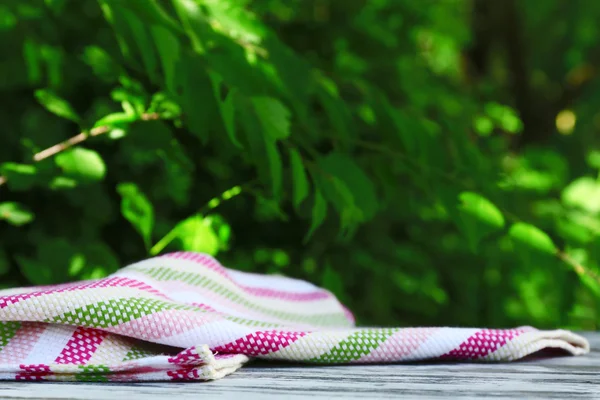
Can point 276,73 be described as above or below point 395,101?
below

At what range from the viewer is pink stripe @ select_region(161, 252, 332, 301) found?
2.52ft

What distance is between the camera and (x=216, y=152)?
121 centimetres

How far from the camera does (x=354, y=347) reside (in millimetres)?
627

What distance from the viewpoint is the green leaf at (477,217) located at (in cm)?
90

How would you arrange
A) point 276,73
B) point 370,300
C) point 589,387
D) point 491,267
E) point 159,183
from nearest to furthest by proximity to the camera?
1. point 589,387
2. point 276,73
3. point 159,183
4. point 370,300
5. point 491,267

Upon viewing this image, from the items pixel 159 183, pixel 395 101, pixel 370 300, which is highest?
pixel 395 101

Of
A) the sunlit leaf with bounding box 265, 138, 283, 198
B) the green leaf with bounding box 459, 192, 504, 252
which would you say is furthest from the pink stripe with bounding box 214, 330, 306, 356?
the green leaf with bounding box 459, 192, 504, 252

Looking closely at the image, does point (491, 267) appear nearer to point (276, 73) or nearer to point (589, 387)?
point (276, 73)

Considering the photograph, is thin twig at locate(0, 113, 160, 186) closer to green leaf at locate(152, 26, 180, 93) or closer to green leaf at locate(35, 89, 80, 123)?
green leaf at locate(35, 89, 80, 123)

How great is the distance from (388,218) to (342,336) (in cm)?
81

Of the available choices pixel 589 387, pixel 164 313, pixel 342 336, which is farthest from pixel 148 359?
pixel 589 387

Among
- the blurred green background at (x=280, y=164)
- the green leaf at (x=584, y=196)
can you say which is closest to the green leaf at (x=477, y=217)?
the blurred green background at (x=280, y=164)

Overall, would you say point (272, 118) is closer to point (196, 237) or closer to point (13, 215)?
point (196, 237)

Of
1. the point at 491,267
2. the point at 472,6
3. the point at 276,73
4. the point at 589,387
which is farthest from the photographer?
the point at 472,6
